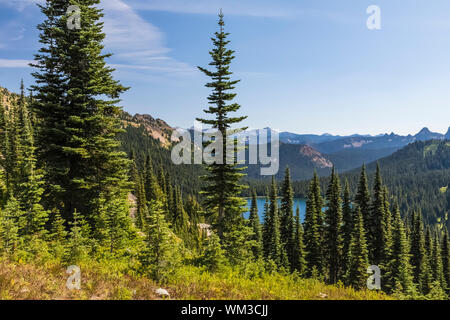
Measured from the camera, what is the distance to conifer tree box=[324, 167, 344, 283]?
44.3 meters

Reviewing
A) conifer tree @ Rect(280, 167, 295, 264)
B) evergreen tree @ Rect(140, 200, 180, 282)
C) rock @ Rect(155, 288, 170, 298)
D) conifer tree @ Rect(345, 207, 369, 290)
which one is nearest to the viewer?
rock @ Rect(155, 288, 170, 298)

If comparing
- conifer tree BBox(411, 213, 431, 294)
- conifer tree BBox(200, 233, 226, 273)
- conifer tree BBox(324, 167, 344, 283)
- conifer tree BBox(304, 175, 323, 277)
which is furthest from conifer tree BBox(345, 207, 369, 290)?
conifer tree BBox(200, 233, 226, 273)

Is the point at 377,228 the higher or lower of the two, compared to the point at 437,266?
higher

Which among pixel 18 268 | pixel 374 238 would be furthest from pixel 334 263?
pixel 18 268

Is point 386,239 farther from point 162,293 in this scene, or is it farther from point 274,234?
point 162,293

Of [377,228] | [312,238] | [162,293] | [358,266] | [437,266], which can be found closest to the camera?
[162,293]

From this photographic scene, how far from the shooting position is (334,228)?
44.7m

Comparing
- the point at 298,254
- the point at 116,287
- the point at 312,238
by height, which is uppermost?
the point at 116,287

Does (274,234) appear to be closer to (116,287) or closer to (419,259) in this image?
(419,259)

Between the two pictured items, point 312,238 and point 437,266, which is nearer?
point 312,238

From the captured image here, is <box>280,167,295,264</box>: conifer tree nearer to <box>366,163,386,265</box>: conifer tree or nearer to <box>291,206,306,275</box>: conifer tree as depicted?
<box>291,206,306,275</box>: conifer tree

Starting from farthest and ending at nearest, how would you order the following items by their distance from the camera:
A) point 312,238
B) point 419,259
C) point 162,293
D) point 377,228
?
point 419,259
point 312,238
point 377,228
point 162,293

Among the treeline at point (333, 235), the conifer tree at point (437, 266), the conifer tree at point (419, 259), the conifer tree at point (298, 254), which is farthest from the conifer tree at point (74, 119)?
the conifer tree at point (437, 266)

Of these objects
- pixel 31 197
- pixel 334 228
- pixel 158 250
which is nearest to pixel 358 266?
pixel 334 228
